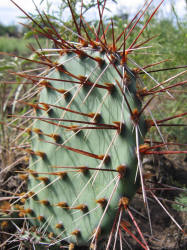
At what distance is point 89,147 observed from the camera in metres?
0.92

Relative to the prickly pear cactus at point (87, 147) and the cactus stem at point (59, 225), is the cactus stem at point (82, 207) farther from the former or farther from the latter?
the cactus stem at point (59, 225)

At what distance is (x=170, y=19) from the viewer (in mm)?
2346

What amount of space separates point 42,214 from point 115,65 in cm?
64

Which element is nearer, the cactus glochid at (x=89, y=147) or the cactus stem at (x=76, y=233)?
the cactus glochid at (x=89, y=147)

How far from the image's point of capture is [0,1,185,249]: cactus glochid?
80cm

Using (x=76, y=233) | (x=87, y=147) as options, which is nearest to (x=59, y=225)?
(x=76, y=233)

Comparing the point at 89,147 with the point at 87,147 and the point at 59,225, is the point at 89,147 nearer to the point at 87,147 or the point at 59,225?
the point at 87,147

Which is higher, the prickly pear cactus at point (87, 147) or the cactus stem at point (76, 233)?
the prickly pear cactus at point (87, 147)

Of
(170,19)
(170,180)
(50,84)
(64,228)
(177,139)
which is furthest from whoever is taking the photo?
(170,19)

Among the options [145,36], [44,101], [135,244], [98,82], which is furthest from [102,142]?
[145,36]

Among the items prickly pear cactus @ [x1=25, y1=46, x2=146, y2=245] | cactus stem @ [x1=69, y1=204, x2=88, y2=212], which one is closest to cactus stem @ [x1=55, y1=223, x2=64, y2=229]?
prickly pear cactus @ [x1=25, y1=46, x2=146, y2=245]

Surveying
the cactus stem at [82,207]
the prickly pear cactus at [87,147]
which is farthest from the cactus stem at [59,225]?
the cactus stem at [82,207]

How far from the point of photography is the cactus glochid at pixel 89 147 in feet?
2.63

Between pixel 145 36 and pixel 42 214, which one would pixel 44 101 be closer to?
pixel 42 214
